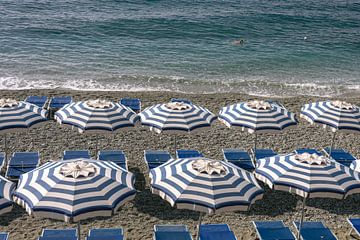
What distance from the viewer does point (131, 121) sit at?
12.4 meters

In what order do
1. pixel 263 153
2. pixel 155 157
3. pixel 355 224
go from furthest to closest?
pixel 263 153, pixel 155 157, pixel 355 224

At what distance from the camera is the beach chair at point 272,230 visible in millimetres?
9988

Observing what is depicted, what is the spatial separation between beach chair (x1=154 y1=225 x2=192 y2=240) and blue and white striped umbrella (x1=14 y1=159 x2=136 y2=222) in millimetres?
1667

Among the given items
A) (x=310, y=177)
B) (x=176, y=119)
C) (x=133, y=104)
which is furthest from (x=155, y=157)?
(x=310, y=177)

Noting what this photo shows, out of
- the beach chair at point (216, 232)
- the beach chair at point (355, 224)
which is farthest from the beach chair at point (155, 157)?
the beach chair at point (355, 224)

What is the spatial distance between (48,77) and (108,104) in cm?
1381

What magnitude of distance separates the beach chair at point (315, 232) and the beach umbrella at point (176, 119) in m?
3.77

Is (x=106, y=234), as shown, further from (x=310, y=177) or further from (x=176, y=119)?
(x=310, y=177)

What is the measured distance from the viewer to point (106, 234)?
970cm

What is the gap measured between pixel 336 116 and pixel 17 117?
29.6ft

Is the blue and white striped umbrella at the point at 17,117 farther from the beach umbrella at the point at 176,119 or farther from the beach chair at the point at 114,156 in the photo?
the beach umbrella at the point at 176,119

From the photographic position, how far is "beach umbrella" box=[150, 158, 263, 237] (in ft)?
27.1

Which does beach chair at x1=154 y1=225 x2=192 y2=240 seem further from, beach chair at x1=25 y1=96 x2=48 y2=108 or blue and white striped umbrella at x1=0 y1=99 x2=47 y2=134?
beach chair at x1=25 y1=96 x2=48 y2=108

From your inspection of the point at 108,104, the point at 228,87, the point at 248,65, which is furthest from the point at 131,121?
the point at 248,65
